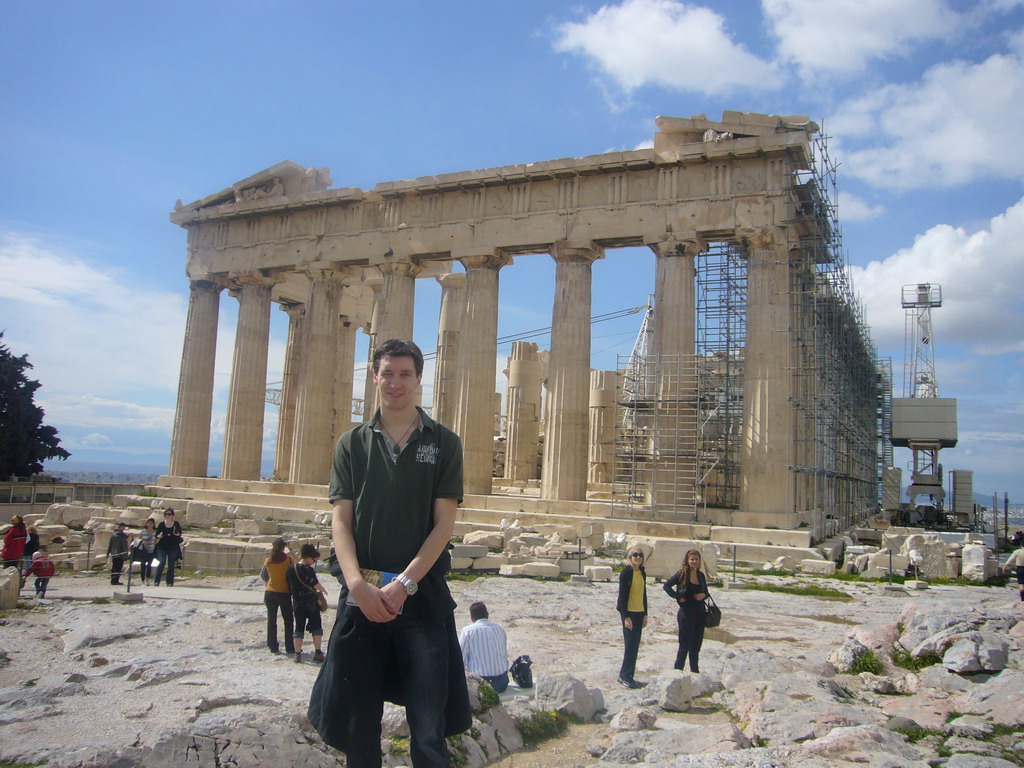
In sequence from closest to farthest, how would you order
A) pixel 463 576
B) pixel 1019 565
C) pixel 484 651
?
pixel 484 651
pixel 1019 565
pixel 463 576

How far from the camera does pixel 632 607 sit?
29.0 feet

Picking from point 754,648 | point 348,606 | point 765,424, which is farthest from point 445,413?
point 348,606

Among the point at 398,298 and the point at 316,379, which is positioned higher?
the point at 398,298

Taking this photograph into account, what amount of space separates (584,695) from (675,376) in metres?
16.9

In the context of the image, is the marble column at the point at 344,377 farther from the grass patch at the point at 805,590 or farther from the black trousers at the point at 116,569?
the grass patch at the point at 805,590

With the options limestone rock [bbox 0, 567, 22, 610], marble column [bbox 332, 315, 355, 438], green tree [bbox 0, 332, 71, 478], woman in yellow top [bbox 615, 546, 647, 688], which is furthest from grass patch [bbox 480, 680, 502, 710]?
green tree [bbox 0, 332, 71, 478]

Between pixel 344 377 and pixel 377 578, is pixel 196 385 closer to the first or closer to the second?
pixel 344 377

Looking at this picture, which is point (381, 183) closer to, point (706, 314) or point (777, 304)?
point (706, 314)

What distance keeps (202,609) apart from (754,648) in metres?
7.24

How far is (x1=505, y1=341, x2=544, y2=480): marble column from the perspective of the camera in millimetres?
34969

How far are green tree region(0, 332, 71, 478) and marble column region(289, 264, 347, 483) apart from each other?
1857 centimetres

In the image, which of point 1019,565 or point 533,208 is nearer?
point 1019,565

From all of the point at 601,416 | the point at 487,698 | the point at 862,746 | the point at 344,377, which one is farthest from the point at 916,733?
the point at 344,377

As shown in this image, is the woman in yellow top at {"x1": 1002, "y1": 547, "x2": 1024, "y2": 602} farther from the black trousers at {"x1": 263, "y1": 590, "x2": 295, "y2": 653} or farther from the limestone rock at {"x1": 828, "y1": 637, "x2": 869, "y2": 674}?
the black trousers at {"x1": 263, "y1": 590, "x2": 295, "y2": 653}
